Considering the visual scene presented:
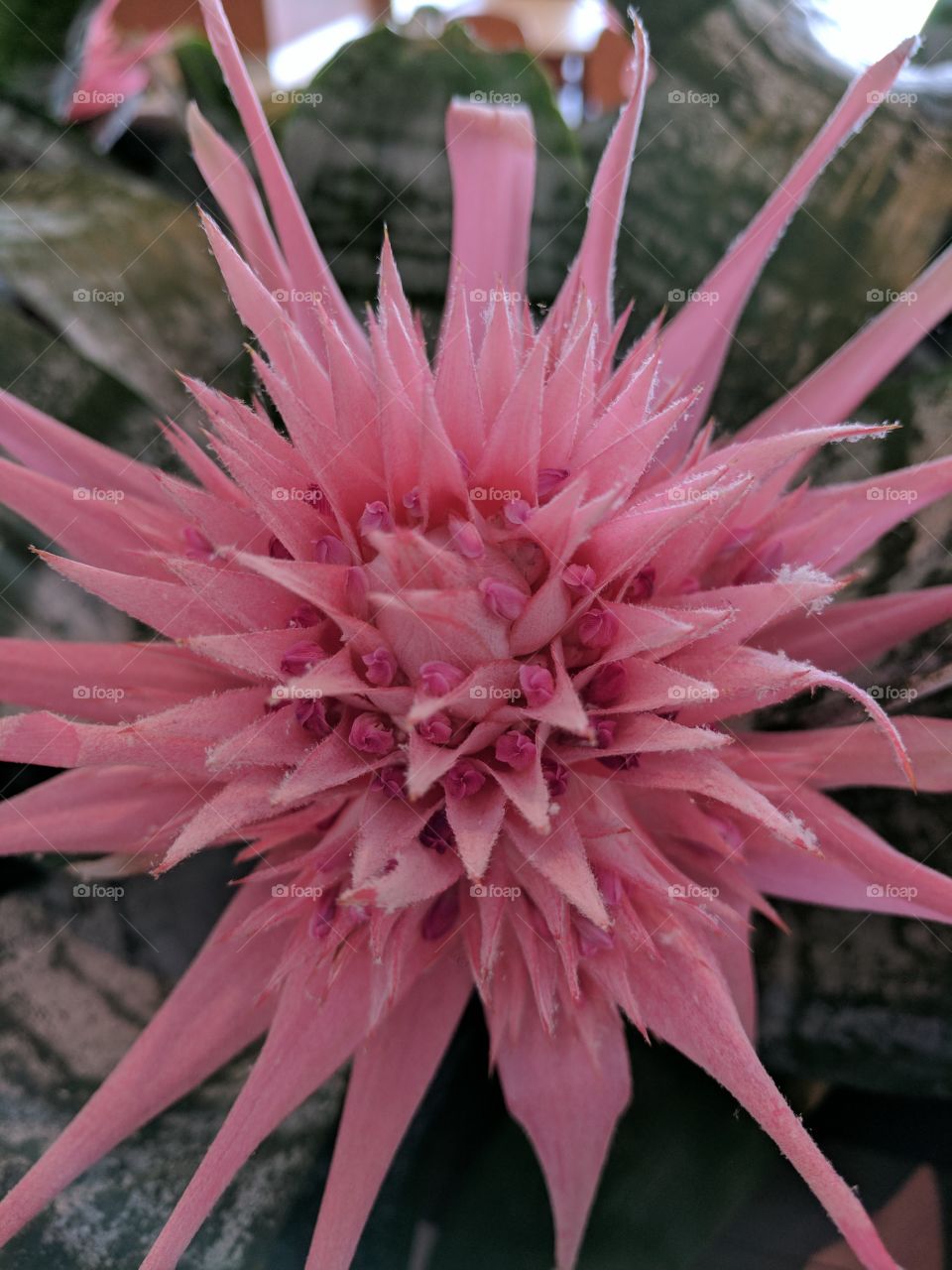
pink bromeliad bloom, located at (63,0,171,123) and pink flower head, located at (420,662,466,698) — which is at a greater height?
pink bromeliad bloom, located at (63,0,171,123)

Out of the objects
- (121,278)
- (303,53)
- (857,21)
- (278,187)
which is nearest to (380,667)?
(278,187)

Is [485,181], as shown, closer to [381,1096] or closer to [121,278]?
[121,278]

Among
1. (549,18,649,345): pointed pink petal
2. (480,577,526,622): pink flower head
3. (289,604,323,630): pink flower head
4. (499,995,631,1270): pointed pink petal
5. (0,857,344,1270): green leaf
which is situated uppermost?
(549,18,649,345): pointed pink petal

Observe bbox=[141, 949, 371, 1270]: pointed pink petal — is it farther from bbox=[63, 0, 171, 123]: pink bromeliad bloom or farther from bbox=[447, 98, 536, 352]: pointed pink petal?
bbox=[63, 0, 171, 123]: pink bromeliad bloom

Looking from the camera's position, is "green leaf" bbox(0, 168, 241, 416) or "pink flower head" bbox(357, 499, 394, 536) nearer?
"pink flower head" bbox(357, 499, 394, 536)

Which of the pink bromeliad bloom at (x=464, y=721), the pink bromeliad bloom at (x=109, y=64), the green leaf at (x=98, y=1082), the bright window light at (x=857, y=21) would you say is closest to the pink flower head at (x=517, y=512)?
the pink bromeliad bloom at (x=464, y=721)

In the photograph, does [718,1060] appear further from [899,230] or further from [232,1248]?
[899,230]

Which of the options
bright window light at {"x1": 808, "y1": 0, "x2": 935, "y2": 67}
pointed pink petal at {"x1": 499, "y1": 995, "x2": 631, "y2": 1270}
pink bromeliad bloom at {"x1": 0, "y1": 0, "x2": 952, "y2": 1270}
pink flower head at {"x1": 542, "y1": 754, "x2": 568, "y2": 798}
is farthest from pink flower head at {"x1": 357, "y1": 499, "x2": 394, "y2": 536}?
bright window light at {"x1": 808, "y1": 0, "x2": 935, "y2": 67}

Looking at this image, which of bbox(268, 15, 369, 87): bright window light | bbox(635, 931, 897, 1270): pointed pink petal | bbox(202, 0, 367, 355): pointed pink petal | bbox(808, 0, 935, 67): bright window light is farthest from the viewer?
bbox(268, 15, 369, 87): bright window light
